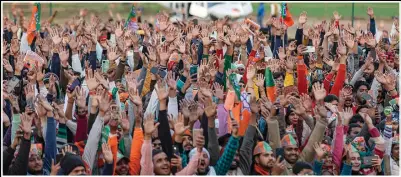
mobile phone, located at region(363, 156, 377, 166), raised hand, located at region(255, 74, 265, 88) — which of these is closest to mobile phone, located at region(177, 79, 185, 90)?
raised hand, located at region(255, 74, 265, 88)

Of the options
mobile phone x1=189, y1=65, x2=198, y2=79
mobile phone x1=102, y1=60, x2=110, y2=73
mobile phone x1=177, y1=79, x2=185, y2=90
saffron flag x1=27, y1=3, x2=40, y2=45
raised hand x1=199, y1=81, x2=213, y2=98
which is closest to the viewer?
raised hand x1=199, y1=81, x2=213, y2=98

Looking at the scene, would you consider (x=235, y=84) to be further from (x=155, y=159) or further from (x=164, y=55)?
(x=155, y=159)

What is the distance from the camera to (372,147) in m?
7.60

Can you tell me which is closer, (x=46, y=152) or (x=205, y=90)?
(x=46, y=152)

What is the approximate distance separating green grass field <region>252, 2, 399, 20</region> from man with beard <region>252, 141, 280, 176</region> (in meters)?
15.2

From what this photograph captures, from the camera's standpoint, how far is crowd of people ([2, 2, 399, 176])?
6.88 m

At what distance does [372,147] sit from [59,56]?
160 inches

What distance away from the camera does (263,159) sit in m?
6.92

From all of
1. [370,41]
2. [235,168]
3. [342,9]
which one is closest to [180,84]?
[235,168]

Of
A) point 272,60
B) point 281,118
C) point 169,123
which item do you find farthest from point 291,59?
point 169,123

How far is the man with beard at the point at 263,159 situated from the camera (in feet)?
22.6

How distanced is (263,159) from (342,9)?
19.0 metres

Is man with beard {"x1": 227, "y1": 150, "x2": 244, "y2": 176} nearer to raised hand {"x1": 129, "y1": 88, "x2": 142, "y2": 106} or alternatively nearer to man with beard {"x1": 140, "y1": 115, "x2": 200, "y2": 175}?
man with beard {"x1": 140, "y1": 115, "x2": 200, "y2": 175}

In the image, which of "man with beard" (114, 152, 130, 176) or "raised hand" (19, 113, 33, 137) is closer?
"raised hand" (19, 113, 33, 137)
